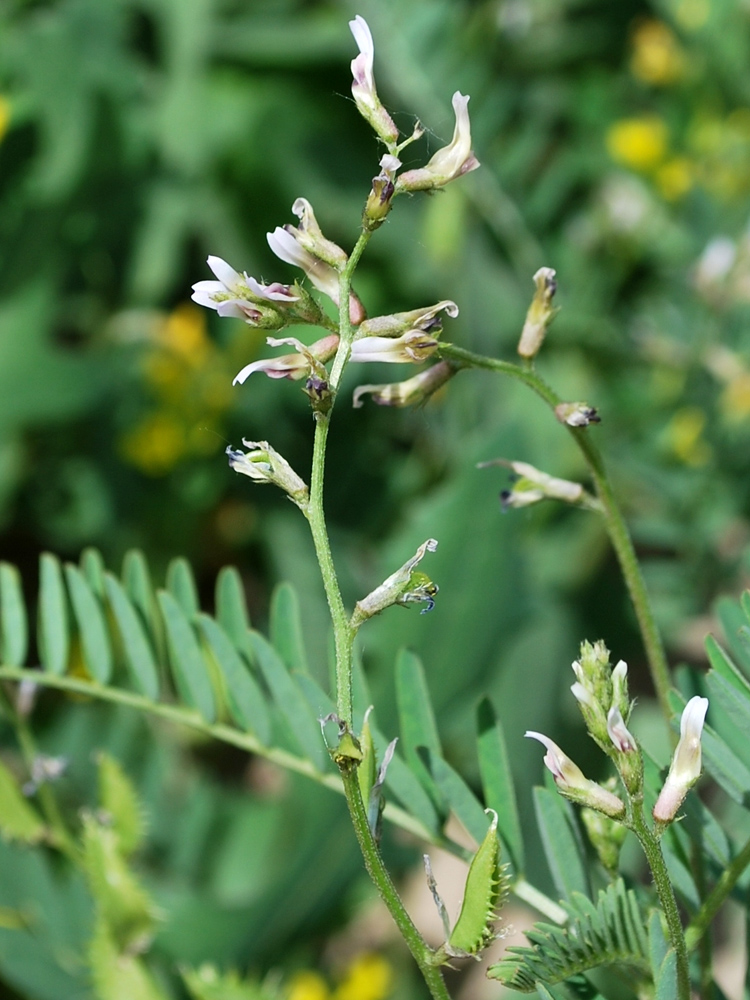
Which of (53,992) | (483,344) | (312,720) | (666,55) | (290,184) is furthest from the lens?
(666,55)

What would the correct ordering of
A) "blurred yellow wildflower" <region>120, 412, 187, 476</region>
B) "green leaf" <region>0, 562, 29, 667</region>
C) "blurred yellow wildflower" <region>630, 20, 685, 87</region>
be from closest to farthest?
"green leaf" <region>0, 562, 29, 667</region>
"blurred yellow wildflower" <region>120, 412, 187, 476</region>
"blurred yellow wildflower" <region>630, 20, 685, 87</region>

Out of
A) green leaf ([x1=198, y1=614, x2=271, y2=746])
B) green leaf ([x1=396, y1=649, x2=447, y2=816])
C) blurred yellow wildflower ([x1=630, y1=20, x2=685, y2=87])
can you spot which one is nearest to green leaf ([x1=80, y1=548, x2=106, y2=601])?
green leaf ([x1=198, y1=614, x2=271, y2=746])

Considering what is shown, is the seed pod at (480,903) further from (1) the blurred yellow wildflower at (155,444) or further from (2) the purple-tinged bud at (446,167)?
(1) the blurred yellow wildflower at (155,444)

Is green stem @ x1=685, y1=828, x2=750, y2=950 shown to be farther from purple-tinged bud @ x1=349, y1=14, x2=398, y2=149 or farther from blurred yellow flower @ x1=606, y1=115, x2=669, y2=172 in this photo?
blurred yellow flower @ x1=606, y1=115, x2=669, y2=172

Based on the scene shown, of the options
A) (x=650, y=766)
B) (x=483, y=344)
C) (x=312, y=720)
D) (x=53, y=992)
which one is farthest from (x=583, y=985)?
(x=483, y=344)

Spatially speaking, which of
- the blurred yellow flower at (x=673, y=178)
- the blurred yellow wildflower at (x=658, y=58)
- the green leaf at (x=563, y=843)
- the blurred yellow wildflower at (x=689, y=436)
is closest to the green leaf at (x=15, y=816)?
the green leaf at (x=563, y=843)

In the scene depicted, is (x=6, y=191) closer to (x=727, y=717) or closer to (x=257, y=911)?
(x=257, y=911)
